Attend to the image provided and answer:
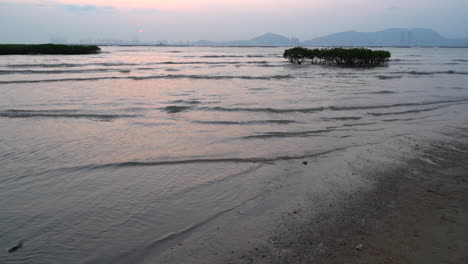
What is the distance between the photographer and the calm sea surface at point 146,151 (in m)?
5.64

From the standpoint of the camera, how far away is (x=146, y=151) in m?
9.91

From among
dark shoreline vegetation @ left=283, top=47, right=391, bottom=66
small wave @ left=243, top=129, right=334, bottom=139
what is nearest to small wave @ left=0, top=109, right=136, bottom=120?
small wave @ left=243, top=129, right=334, bottom=139

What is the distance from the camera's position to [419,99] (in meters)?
20.6

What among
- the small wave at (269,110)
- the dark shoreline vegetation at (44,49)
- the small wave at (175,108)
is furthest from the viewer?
the dark shoreline vegetation at (44,49)

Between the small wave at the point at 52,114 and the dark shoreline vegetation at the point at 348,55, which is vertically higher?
the dark shoreline vegetation at the point at 348,55

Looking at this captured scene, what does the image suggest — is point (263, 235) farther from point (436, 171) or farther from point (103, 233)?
point (436, 171)

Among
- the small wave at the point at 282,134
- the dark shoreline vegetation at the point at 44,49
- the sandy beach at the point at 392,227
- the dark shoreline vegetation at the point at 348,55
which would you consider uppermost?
the dark shoreline vegetation at the point at 44,49

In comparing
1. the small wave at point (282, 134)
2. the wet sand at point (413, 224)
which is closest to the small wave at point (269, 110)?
the small wave at point (282, 134)

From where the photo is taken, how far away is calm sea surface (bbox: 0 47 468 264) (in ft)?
18.5

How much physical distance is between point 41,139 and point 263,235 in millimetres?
9356

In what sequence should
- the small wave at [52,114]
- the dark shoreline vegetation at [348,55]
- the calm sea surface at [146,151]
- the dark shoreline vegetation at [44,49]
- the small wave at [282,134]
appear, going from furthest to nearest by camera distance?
the dark shoreline vegetation at [44,49]
the dark shoreline vegetation at [348,55]
the small wave at [52,114]
the small wave at [282,134]
the calm sea surface at [146,151]

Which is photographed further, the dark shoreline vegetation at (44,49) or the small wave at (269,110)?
the dark shoreline vegetation at (44,49)

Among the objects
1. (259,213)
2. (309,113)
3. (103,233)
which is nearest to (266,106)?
(309,113)

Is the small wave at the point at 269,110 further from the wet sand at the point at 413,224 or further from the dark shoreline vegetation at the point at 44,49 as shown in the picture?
the dark shoreline vegetation at the point at 44,49
